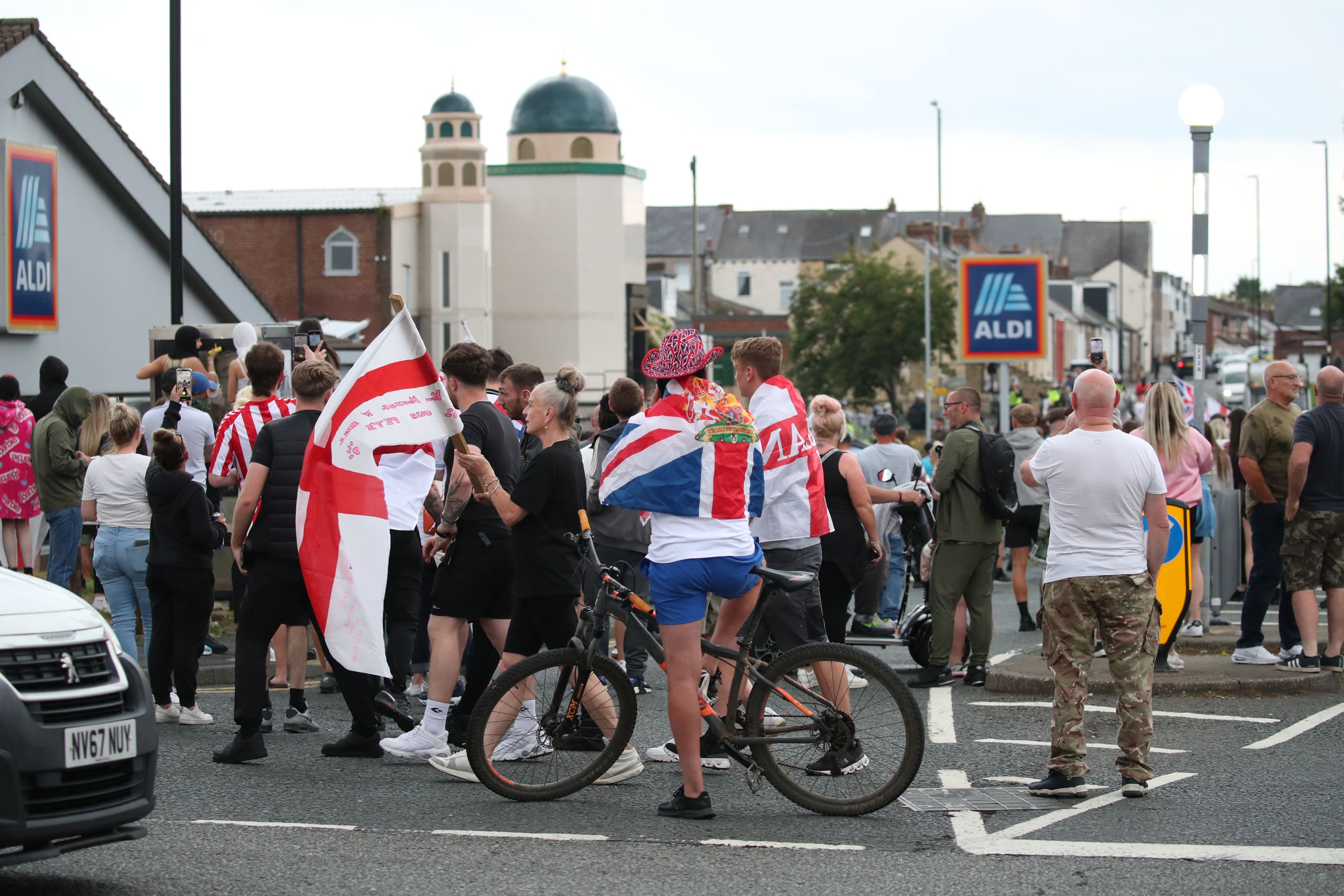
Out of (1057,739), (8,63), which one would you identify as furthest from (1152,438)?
(8,63)

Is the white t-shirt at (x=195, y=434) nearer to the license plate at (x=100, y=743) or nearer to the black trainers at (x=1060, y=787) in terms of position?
the license plate at (x=100, y=743)

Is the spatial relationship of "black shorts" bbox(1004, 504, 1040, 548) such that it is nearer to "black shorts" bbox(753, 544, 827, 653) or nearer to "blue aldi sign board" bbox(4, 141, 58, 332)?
"black shorts" bbox(753, 544, 827, 653)

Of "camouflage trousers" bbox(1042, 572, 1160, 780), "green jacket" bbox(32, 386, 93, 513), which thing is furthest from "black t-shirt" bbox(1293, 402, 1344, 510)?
"green jacket" bbox(32, 386, 93, 513)

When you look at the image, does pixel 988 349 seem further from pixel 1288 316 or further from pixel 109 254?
pixel 1288 316

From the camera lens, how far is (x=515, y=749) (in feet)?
22.8

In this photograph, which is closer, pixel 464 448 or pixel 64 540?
pixel 464 448

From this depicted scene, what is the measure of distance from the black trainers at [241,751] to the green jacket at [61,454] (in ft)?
15.2

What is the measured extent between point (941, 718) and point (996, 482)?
67.4 inches

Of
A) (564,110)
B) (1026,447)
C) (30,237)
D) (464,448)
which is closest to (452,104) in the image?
(564,110)

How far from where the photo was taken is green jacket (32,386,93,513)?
38.4 feet

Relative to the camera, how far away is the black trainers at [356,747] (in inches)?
314

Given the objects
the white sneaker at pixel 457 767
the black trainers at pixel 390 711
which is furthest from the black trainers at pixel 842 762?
the black trainers at pixel 390 711

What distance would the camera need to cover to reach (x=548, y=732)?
6.96 meters

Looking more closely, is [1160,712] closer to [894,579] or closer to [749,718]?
[749,718]
